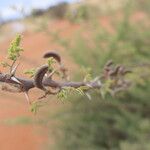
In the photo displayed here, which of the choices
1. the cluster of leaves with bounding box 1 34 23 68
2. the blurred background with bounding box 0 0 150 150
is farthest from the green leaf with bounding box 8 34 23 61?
the blurred background with bounding box 0 0 150 150

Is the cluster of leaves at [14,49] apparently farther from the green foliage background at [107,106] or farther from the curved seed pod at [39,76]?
the green foliage background at [107,106]

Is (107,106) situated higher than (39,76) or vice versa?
(107,106)

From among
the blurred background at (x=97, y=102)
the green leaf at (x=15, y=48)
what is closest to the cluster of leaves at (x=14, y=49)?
the green leaf at (x=15, y=48)

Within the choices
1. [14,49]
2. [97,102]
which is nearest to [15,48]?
[14,49]

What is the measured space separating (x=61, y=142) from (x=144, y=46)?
3.70ft

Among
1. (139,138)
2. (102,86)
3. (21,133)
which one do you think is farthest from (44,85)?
(21,133)

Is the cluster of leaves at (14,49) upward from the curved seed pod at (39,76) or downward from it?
upward

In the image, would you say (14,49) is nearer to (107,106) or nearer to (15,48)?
(15,48)

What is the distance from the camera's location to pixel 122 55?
173 inches

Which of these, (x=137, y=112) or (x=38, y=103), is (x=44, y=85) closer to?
(x=38, y=103)

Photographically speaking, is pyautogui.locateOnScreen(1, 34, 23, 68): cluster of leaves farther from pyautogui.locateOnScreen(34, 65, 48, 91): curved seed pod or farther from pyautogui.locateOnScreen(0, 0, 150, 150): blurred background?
pyautogui.locateOnScreen(0, 0, 150, 150): blurred background

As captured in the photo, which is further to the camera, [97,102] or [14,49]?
[97,102]

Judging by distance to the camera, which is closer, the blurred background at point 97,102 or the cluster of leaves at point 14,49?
the cluster of leaves at point 14,49

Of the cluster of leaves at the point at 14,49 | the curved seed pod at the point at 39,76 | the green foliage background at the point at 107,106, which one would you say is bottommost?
the curved seed pod at the point at 39,76
